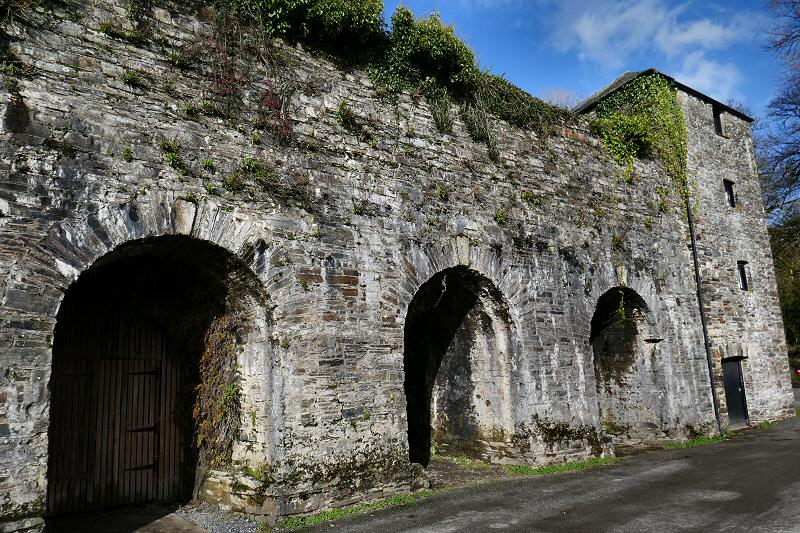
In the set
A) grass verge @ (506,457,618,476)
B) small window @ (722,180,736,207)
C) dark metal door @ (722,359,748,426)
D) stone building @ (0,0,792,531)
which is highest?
small window @ (722,180,736,207)

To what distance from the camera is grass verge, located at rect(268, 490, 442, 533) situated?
601 centimetres

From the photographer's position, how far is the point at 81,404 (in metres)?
6.85

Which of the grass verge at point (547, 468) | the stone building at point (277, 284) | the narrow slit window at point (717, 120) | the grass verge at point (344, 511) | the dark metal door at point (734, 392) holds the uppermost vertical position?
the narrow slit window at point (717, 120)

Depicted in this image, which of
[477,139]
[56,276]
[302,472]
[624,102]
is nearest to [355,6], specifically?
[477,139]

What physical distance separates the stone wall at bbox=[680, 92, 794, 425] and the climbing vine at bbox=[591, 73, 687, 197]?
1.92 feet

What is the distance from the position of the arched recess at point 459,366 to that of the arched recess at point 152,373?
2.86 m

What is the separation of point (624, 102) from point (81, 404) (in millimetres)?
12509

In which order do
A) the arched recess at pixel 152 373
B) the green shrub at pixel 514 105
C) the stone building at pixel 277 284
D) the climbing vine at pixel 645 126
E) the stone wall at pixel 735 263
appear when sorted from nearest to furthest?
1. the stone building at pixel 277 284
2. the arched recess at pixel 152 373
3. the green shrub at pixel 514 105
4. the climbing vine at pixel 645 126
5. the stone wall at pixel 735 263

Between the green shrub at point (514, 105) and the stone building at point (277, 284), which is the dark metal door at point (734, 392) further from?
the green shrub at point (514, 105)

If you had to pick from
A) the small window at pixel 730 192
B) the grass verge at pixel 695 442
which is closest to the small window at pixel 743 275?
the small window at pixel 730 192

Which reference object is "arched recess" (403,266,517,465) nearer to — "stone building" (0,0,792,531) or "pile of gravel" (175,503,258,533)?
"stone building" (0,0,792,531)

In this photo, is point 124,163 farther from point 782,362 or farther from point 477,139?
point 782,362

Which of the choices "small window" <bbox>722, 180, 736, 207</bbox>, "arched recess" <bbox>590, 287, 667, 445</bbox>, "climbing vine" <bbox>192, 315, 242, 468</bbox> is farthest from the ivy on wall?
"small window" <bbox>722, 180, 736, 207</bbox>

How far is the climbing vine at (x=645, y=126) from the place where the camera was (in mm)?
11461
